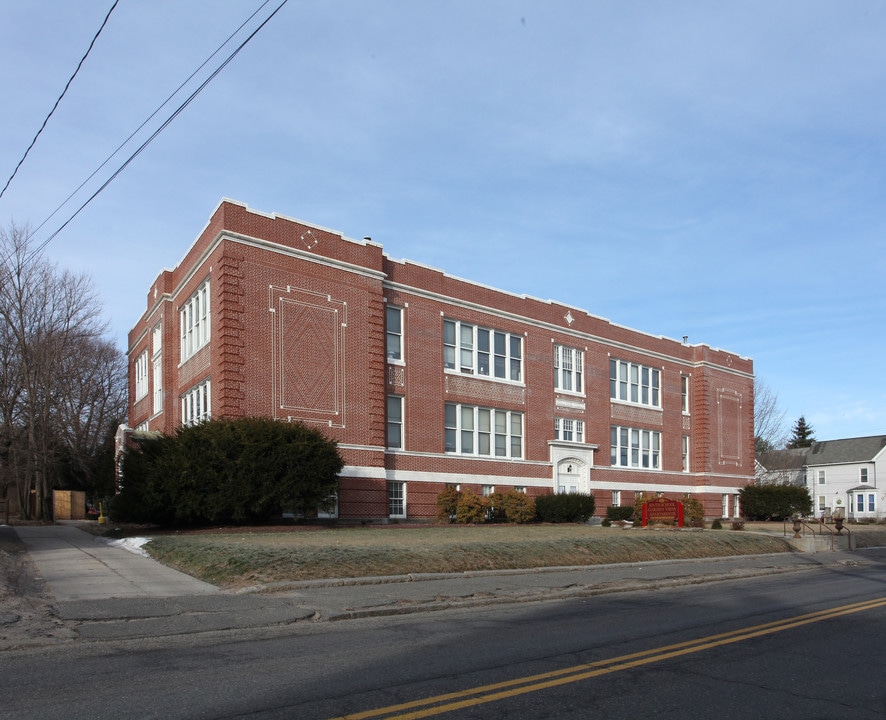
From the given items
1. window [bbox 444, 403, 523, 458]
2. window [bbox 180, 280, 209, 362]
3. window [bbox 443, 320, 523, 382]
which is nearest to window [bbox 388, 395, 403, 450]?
window [bbox 444, 403, 523, 458]

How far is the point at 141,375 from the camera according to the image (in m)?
39.9

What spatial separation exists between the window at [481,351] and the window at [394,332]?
2464 millimetres

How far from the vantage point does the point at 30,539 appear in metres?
22.0

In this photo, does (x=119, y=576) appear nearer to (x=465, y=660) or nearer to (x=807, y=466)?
(x=465, y=660)

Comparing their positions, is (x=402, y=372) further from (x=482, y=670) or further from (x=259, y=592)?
(x=482, y=670)

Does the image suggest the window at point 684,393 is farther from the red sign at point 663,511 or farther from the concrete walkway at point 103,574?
the concrete walkway at point 103,574

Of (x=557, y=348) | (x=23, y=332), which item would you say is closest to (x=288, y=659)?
(x=557, y=348)

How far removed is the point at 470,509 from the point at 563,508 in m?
4.69

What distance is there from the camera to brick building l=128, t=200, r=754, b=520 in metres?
27.7

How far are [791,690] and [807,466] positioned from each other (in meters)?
75.9

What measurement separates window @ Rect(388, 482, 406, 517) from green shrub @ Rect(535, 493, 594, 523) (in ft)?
19.6

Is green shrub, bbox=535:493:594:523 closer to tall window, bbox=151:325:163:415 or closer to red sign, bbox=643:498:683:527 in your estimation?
red sign, bbox=643:498:683:527

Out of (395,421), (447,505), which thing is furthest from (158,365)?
(447,505)

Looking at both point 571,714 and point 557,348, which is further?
point 557,348
